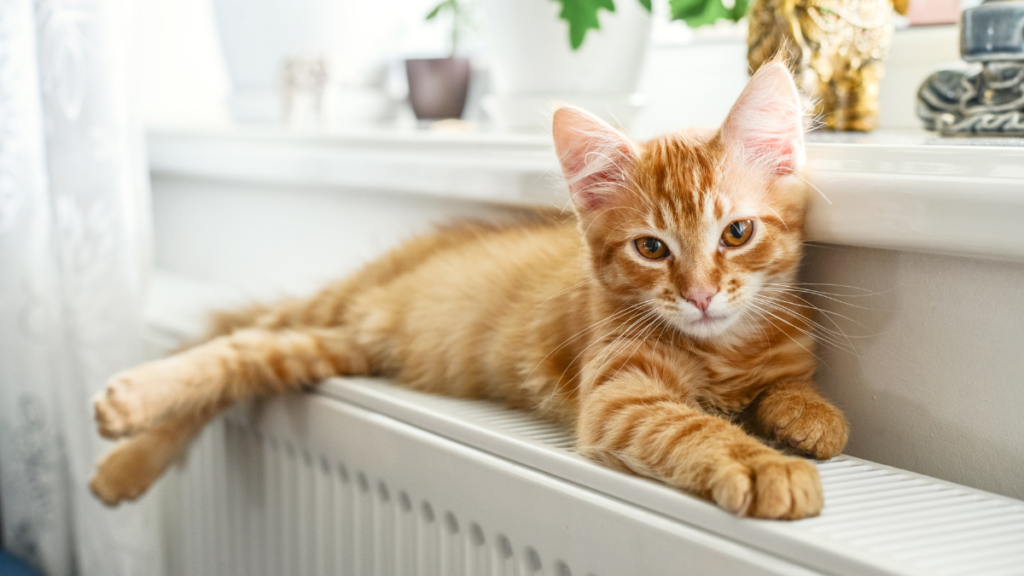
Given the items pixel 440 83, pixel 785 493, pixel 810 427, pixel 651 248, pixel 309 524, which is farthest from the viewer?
pixel 440 83

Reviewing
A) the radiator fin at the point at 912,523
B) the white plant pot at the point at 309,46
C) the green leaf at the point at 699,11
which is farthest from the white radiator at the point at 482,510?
the white plant pot at the point at 309,46

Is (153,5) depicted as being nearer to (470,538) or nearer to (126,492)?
(126,492)

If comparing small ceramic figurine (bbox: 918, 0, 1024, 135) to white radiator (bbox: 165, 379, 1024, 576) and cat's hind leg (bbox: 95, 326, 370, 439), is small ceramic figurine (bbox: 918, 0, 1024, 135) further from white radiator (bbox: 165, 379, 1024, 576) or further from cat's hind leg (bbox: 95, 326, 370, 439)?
cat's hind leg (bbox: 95, 326, 370, 439)

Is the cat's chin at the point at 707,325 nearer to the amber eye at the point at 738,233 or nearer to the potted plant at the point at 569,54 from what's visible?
the amber eye at the point at 738,233

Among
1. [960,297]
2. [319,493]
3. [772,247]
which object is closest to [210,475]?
[319,493]

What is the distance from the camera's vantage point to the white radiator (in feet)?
1.74

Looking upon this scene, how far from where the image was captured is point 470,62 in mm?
1603

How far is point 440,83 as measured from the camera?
1549 mm

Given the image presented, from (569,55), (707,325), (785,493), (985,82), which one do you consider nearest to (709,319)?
(707,325)

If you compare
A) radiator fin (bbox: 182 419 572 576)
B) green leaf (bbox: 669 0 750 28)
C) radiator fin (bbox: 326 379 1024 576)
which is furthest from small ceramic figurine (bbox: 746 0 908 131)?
radiator fin (bbox: 182 419 572 576)

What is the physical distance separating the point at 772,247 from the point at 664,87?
68cm

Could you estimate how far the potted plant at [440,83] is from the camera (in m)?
1.54

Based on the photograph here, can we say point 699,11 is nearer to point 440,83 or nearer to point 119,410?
point 440,83

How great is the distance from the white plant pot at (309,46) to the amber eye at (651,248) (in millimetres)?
997
